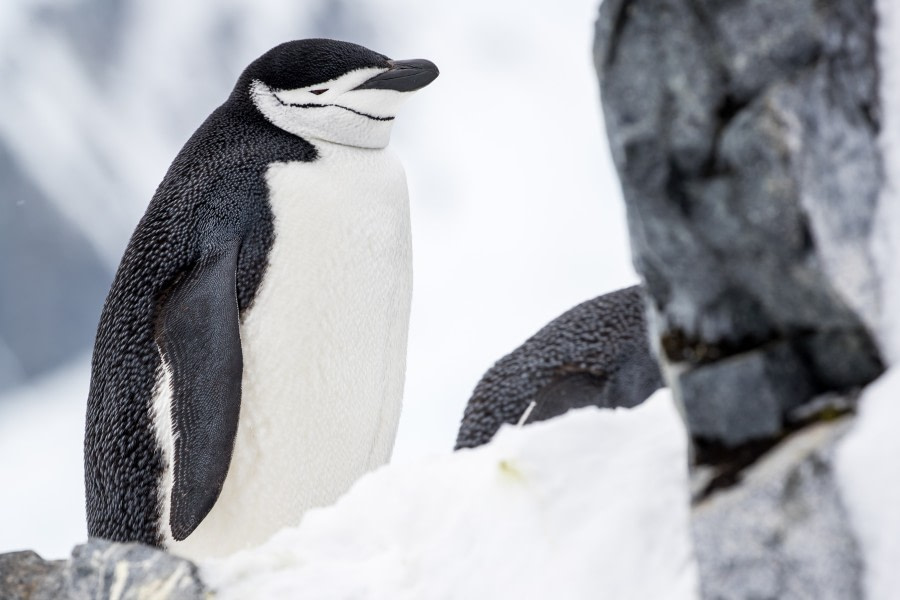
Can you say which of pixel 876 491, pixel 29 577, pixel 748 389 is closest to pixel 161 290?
pixel 29 577

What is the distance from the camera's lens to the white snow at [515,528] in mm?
1016

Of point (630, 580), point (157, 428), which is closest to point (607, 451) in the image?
point (630, 580)

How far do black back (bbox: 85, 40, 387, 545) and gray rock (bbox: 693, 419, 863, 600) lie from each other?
1.63 metres

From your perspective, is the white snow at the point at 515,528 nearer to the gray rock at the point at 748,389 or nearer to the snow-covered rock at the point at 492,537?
the snow-covered rock at the point at 492,537

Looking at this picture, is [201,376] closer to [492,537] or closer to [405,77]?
[405,77]

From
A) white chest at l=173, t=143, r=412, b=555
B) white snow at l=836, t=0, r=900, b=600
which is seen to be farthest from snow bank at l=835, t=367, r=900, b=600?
white chest at l=173, t=143, r=412, b=555

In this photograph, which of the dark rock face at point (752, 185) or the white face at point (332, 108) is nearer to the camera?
the dark rock face at point (752, 185)

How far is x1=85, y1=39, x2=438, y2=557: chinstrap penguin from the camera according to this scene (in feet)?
7.80

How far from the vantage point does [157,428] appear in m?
2.38

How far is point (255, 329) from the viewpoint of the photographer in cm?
251

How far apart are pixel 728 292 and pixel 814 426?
130mm

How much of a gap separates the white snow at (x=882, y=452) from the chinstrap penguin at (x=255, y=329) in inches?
66.8

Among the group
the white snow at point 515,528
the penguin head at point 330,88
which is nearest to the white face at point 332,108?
the penguin head at point 330,88

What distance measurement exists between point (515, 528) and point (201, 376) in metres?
1.41
